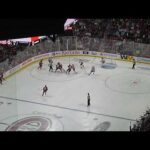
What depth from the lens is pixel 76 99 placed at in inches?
471

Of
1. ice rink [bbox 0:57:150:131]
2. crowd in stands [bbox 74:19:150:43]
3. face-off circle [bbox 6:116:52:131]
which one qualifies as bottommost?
face-off circle [bbox 6:116:52:131]

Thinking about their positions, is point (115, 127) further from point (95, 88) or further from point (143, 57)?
point (143, 57)

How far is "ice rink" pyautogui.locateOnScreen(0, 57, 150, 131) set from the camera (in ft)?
34.1

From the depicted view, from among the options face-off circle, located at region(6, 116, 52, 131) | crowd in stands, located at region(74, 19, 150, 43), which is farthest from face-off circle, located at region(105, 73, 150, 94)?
face-off circle, located at region(6, 116, 52, 131)

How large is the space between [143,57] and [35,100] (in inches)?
218

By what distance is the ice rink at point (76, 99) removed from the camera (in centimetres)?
1038

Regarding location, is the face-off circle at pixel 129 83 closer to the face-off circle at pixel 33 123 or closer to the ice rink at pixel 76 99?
the ice rink at pixel 76 99

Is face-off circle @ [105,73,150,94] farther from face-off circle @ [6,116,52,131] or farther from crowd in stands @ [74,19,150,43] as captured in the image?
face-off circle @ [6,116,52,131]

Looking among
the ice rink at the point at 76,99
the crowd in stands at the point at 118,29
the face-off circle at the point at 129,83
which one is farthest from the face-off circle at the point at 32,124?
the crowd in stands at the point at 118,29

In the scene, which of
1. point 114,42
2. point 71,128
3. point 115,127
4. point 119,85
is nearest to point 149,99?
point 119,85

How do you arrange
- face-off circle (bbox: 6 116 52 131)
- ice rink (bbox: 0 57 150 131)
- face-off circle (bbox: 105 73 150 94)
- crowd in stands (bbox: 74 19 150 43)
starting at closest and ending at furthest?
face-off circle (bbox: 6 116 52 131), ice rink (bbox: 0 57 150 131), face-off circle (bbox: 105 73 150 94), crowd in stands (bbox: 74 19 150 43)

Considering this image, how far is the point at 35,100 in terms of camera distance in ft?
39.4

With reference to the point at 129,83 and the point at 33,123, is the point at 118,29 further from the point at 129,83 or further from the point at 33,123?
the point at 33,123
